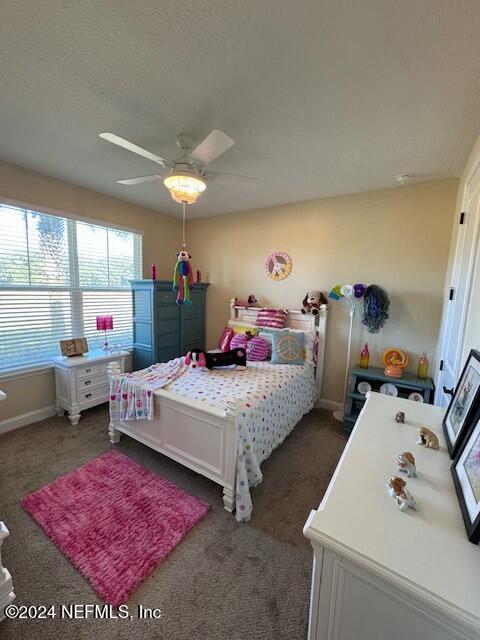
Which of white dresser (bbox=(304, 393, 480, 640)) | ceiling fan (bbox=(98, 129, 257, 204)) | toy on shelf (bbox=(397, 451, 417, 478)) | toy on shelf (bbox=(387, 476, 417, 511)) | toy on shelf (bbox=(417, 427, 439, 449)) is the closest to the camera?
white dresser (bbox=(304, 393, 480, 640))

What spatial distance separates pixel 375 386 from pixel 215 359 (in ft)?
5.77

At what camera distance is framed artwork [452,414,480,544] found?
2.44 feet

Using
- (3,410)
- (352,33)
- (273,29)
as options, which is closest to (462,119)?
(352,33)

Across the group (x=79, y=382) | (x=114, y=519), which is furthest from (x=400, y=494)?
(x=79, y=382)

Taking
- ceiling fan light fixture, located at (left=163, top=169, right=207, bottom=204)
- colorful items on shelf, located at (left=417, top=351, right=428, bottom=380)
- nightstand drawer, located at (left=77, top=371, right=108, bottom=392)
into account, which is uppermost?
ceiling fan light fixture, located at (left=163, top=169, right=207, bottom=204)

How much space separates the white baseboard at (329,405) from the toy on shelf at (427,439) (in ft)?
7.18

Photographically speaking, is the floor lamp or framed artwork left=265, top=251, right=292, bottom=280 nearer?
the floor lamp

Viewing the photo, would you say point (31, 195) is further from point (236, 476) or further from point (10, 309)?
point (236, 476)

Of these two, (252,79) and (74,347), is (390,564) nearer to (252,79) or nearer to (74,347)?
(252,79)

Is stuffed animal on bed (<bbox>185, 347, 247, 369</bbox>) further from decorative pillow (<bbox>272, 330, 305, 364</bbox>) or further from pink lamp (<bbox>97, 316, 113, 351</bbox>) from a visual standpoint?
pink lamp (<bbox>97, 316, 113, 351</bbox>)

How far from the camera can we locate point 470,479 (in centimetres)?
86

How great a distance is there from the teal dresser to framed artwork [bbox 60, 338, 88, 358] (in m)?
0.71

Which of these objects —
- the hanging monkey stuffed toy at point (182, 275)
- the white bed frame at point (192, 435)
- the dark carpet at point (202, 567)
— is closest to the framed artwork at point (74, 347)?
the white bed frame at point (192, 435)

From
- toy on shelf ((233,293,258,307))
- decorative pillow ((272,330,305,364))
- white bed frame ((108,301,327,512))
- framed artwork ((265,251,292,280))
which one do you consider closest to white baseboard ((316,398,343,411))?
decorative pillow ((272,330,305,364))
